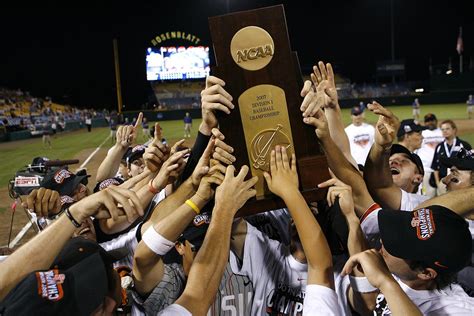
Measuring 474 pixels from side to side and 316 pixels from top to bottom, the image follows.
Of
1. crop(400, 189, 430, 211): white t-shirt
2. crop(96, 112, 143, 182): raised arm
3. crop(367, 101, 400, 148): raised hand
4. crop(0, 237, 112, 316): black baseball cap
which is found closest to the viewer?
crop(0, 237, 112, 316): black baseball cap

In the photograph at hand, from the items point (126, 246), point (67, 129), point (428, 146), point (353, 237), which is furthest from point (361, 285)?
point (67, 129)

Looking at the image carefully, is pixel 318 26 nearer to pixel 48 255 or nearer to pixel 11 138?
pixel 11 138

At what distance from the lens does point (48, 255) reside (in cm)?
180

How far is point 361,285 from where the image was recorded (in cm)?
220

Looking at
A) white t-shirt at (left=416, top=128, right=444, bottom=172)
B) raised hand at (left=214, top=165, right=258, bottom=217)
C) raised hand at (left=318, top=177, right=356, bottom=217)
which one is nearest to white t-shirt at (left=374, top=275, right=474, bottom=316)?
raised hand at (left=318, top=177, right=356, bottom=217)

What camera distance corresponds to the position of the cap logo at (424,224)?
1954 millimetres

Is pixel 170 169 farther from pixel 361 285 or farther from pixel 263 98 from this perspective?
pixel 361 285

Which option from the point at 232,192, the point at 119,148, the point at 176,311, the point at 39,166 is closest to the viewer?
the point at 176,311

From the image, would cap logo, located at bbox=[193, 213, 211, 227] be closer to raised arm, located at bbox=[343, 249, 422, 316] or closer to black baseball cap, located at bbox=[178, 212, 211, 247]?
black baseball cap, located at bbox=[178, 212, 211, 247]

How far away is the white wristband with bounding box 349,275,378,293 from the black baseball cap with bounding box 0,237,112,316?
123cm

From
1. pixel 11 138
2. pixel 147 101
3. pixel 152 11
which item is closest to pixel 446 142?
pixel 11 138

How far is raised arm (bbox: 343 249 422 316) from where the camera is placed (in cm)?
184

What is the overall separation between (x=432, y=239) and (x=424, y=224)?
82mm

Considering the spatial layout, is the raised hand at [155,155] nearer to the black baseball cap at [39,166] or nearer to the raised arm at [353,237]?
the raised arm at [353,237]
